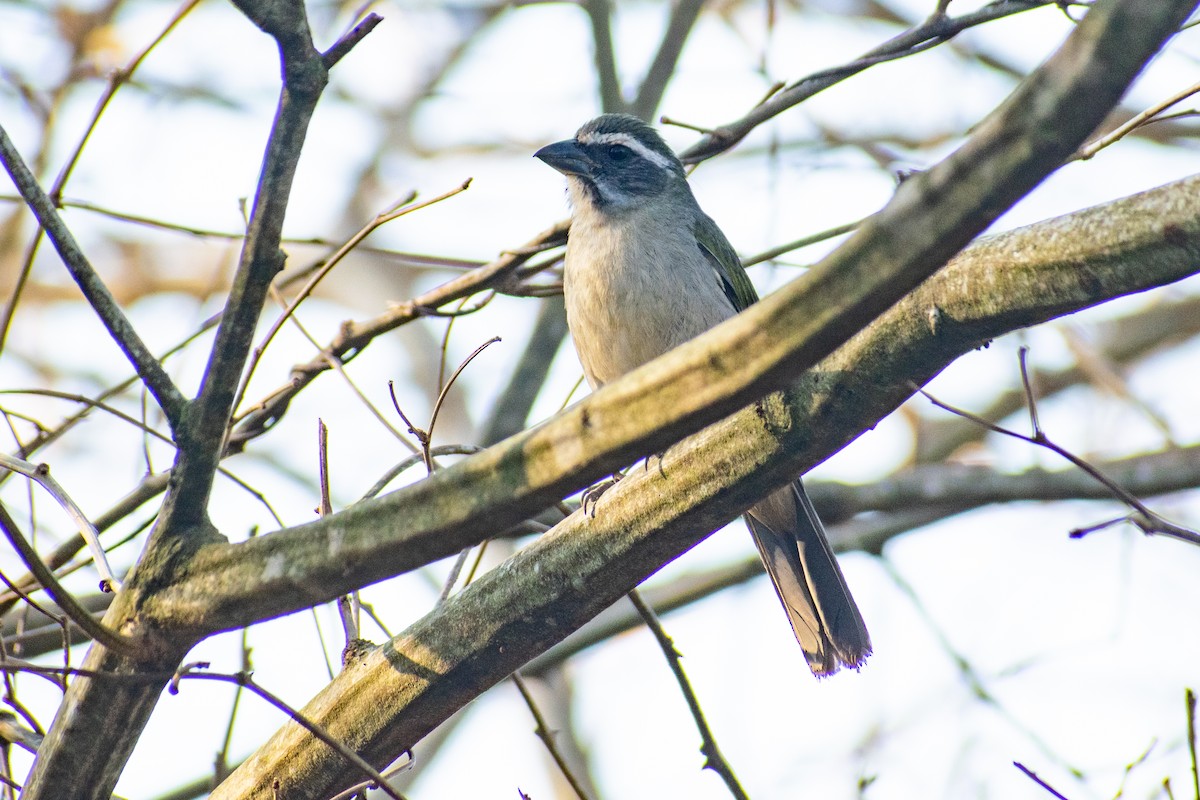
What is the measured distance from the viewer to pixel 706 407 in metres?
2.33

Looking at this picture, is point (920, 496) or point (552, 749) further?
point (920, 496)

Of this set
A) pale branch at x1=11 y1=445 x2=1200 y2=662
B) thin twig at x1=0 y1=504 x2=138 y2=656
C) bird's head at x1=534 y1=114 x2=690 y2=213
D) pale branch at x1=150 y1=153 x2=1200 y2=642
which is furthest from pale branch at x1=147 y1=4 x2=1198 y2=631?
pale branch at x1=11 y1=445 x2=1200 y2=662

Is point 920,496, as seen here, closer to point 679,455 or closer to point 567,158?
point 567,158

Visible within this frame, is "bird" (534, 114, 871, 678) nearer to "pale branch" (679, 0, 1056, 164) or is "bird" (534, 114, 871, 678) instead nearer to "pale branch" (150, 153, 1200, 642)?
"pale branch" (679, 0, 1056, 164)

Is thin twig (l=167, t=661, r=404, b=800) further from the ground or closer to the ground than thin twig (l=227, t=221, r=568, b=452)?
closer to the ground

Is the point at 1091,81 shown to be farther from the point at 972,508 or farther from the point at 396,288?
the point at 396,288

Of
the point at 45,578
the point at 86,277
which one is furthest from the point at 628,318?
the point at 45,578

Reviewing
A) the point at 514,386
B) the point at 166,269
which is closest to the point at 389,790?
the point at 514,386

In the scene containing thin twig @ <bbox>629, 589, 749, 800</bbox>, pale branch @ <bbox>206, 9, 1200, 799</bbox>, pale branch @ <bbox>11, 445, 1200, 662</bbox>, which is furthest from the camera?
pale branch @ <bbox>11, 445, 1200, 662</bbox>

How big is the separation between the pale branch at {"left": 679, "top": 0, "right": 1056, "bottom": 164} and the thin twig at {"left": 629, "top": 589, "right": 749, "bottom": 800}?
6.20ft

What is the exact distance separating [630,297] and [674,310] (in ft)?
0.73

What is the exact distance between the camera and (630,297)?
554cm

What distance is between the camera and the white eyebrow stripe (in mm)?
6566

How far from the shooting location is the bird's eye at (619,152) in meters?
6.59
